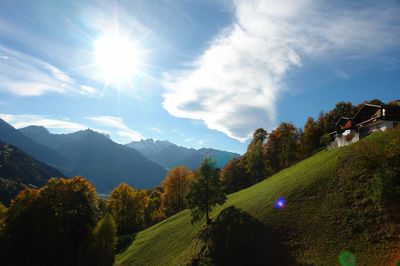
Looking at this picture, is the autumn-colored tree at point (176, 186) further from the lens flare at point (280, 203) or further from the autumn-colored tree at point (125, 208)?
the lens flare at point (280, 203)

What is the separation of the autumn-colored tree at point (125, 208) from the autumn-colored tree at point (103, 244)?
2430cm

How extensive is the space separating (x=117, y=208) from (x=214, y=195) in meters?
41.3

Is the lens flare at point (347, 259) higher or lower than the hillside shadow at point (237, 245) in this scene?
higher

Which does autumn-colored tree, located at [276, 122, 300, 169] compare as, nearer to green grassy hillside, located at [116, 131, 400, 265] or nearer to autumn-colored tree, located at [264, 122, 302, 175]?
autumn-colored tree, located at [264, 122, 302, 175]

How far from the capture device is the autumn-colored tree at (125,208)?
57875 millimetres

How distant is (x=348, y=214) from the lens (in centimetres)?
2134

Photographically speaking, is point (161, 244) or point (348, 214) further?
point (161, 244)

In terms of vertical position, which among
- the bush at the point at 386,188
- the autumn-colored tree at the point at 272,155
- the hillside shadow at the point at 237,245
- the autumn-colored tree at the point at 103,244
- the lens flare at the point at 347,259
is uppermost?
the autumn-colored tree at the point at 272,155

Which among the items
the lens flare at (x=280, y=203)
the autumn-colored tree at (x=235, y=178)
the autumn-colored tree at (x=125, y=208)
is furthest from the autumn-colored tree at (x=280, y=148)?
the autumn-colored tree at (x=125, y=208)

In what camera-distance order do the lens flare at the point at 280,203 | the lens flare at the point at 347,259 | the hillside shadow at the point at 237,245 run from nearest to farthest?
the lens flare at the point at 347,259
the hillside shadow at the point at 237,245
the lens flare at the point at 280,203

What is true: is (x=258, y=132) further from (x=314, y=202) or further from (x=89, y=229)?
(x=89, y=229)

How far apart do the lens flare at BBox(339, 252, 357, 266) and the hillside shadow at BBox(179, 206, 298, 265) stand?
4364mm

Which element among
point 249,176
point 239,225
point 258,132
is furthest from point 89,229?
point 258,132

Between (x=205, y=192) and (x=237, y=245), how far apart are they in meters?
10.1
